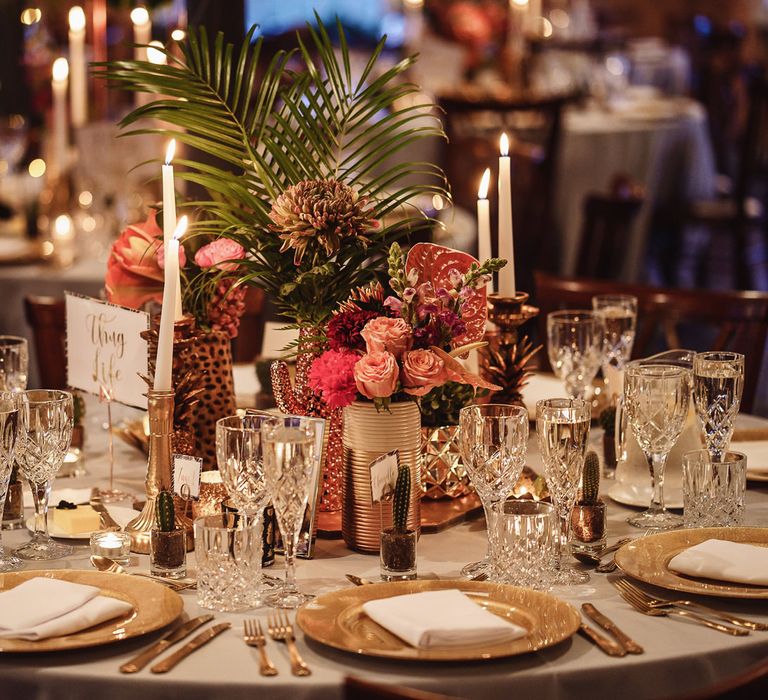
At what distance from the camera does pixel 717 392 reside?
2.00m

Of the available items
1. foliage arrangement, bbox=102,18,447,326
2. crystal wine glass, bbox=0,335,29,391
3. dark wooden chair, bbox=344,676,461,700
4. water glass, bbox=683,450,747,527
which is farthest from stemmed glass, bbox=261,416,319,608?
crystal wine glass, bbox=0,335,29,391

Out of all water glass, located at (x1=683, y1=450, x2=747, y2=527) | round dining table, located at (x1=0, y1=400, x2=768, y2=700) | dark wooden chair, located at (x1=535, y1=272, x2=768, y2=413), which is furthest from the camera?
dark wooden chair, located at (x1=535, y1=272, x2=768, y2=413)

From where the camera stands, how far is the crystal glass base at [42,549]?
1831 millimetres

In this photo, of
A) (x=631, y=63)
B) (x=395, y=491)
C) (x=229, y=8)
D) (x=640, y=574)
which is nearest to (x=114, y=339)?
(x=395, y=491)

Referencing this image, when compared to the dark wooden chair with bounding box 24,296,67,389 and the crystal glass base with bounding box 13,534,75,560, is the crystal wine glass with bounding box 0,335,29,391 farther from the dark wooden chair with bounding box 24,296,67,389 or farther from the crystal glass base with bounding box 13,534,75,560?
the dark wooden chair with bounding box 24,296,67,389

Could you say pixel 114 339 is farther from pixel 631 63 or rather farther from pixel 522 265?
pixel 631 63

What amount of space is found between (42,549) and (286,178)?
0.69m

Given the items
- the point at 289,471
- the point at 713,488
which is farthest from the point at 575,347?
the point at 289,471

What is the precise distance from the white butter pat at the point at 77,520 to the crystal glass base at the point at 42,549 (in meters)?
0.04

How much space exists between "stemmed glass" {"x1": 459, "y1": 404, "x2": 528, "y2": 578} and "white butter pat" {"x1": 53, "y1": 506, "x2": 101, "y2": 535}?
0.56 m

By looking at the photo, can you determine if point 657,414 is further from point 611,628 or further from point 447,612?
point 447,612

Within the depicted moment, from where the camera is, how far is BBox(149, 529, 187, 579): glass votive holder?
171cm

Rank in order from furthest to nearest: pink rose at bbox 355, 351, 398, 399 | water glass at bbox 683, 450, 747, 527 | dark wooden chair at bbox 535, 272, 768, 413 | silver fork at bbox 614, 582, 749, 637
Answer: dark wooden chair at bbox 535, 272, 768, 413 < water glass at bbox 683, 450, 747, 527 < pink rose at bbox 355, 351, 398, 399 < silver fork at bbox 614, 582, 749, 637

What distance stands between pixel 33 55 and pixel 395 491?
5.18 metres
